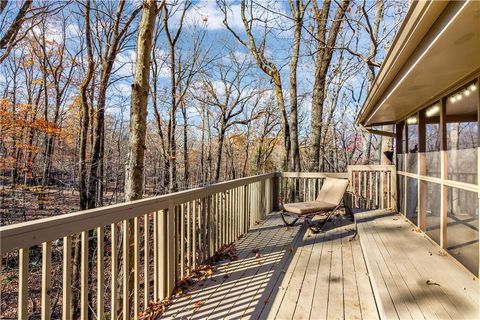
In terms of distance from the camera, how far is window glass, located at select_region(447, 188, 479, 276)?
2.80 meters

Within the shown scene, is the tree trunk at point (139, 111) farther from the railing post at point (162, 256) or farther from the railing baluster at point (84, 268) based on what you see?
the railing baluster at point (84, 268)

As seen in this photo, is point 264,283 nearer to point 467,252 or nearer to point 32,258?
point 467,252

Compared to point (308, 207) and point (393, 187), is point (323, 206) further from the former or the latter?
point (393, 187)

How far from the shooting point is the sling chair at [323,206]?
17.9ft

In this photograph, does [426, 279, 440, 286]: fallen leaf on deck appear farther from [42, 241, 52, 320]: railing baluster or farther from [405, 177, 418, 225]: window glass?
[42, 241, 52, 320]: railing baluster

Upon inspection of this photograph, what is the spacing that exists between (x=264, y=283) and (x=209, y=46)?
18270 millimetres

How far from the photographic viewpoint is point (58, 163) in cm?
2062

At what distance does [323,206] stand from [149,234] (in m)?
3.57

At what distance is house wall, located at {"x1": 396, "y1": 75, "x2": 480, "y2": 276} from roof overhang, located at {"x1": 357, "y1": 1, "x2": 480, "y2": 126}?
22 cm

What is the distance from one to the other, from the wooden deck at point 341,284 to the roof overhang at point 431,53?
6.07 feet

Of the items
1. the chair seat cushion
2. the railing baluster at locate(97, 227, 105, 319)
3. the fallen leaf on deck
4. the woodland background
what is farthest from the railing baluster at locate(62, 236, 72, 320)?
the woodland background

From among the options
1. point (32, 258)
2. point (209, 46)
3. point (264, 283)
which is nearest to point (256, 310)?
point (264, 283)

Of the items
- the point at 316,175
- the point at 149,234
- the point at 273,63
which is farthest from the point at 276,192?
the point at 273,63

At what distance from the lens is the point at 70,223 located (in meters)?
1.91
